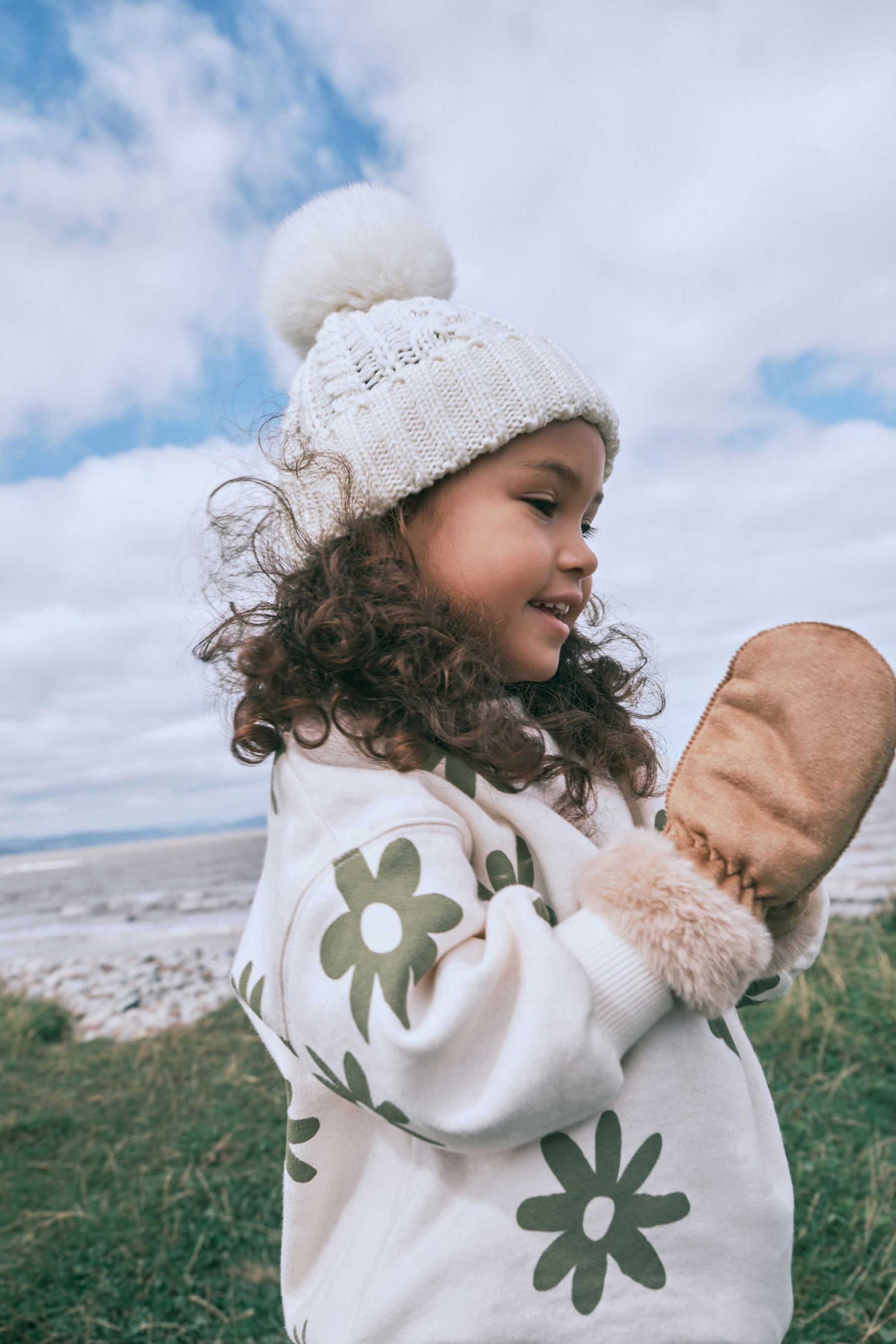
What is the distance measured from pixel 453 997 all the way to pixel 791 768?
57 cm

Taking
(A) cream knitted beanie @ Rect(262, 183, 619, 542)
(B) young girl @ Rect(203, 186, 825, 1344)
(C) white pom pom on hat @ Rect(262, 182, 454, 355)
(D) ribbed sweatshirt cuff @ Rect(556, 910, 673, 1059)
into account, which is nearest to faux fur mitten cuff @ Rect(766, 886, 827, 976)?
(B) young girl @ Rect(203, 186, 825, 1344)

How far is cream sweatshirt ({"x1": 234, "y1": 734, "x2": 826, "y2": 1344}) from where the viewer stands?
3.82 feet

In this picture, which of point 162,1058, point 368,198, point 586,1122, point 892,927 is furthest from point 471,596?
point 892,927

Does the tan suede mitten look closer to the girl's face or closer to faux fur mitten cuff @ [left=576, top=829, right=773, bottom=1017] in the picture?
faux fur mitten cuff @ [left=576, top=829, right=773, bottom=1017]

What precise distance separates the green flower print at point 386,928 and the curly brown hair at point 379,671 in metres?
0.19

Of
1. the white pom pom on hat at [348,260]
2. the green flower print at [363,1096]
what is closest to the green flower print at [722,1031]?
the green flower print at [363,1096]

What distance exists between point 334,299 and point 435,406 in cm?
53

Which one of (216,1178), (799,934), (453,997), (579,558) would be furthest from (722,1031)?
A: (216,1178)

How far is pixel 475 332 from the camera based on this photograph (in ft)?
6.29

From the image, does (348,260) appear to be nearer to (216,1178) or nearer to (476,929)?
(476,929)

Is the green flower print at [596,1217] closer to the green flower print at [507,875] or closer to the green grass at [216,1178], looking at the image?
the green flower print at [507,875]

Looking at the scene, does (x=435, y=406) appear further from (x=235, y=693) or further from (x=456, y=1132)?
(x=456, y=1132)

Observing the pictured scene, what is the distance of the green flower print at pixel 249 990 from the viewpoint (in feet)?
4.82

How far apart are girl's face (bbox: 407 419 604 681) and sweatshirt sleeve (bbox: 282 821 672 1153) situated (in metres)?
0.50
